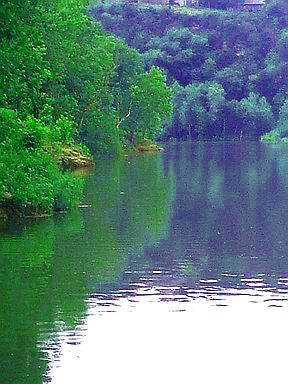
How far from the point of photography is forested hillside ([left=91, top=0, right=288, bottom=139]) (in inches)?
5054

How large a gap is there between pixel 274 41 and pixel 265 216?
118225 mm

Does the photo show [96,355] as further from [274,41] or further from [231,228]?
[274,41]

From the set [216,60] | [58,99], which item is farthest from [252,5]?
[58,99]

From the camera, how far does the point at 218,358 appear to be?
1556 cm

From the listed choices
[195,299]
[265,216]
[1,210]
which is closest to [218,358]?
[195,299]

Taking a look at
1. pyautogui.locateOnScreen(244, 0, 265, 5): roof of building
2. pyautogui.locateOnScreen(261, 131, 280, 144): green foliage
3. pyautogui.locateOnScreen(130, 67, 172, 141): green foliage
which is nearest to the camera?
pyautogui.locateOnScreen(130, 67, 172, 141): green foliage

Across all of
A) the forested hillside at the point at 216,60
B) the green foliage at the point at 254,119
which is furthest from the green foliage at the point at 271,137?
the green foliage at the point at 254,119

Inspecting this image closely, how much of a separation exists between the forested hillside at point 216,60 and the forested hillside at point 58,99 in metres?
41.2

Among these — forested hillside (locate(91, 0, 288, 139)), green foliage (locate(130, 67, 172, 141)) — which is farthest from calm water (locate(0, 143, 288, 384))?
forested hillside (locate(91, 0, 288, 139))

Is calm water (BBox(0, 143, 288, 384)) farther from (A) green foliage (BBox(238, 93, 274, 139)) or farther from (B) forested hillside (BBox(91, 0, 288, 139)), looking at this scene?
(A) green foliage (BBox(238, 93, 274, 139))

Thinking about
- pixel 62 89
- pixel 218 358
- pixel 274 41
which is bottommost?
pixel 218 358

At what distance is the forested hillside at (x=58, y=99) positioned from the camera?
95.4ft

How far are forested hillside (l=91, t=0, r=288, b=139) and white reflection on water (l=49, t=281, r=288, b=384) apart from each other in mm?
103784

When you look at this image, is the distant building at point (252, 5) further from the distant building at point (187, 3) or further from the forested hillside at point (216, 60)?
the forested hillside at point (216, 60)
